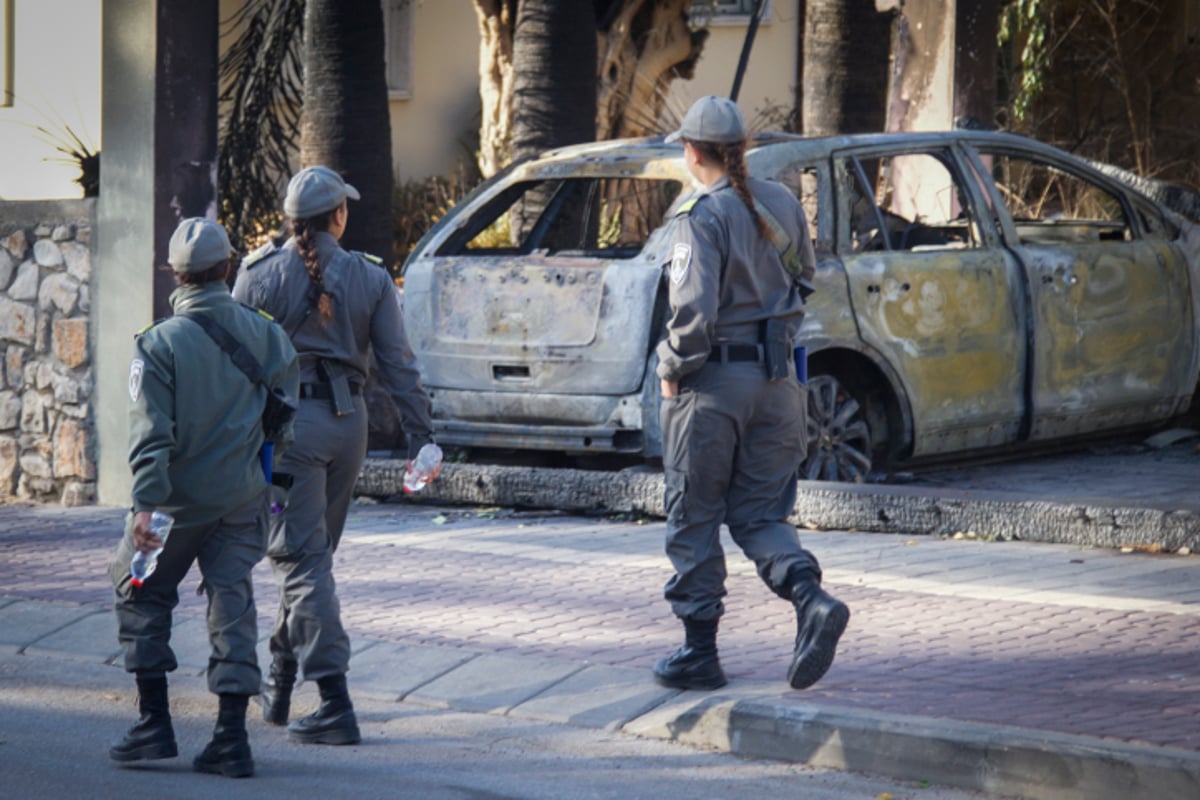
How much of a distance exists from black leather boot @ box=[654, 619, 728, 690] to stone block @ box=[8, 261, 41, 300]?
627 cm

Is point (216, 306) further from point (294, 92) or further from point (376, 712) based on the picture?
point (294, 92)

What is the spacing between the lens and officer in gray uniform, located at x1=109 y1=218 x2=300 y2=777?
5445 mm

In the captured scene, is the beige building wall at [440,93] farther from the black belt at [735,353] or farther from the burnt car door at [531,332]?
the black belt at [735,353]

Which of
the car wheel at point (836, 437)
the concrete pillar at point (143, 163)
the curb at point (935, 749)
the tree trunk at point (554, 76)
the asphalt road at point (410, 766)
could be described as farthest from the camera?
the tree trunk at point (554, 76)

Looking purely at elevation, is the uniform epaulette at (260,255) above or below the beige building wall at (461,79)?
below

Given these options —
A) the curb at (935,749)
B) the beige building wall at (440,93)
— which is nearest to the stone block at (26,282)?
the curb at (935,749)

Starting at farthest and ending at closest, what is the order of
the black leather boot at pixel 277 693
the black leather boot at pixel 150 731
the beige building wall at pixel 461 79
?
the beige building wall at pixel 461 79
the black leather boot at pixel 277 693
the black leather boot at pixel 150 731

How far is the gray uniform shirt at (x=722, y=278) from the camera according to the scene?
6066mm

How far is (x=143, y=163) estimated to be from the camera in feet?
34.8

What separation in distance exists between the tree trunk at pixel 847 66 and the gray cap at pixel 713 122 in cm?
727

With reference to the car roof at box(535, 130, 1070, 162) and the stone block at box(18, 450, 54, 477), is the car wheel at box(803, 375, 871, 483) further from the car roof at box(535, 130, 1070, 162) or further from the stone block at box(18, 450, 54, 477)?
the stone block at box(18, 450, 54, 477)

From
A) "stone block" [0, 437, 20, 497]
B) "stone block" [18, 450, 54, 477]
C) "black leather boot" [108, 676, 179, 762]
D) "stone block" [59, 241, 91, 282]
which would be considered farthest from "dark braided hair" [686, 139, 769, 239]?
"stone block" [0, 437, 20, 497]

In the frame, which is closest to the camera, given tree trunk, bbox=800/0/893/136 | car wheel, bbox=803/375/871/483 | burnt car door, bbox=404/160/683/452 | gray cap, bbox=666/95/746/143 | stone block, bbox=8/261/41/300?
gray cap, bbox=666/95/746/143

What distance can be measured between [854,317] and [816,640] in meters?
3.90
